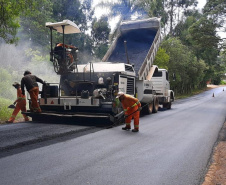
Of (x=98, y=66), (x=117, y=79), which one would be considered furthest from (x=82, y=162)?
(x=98, y=66)

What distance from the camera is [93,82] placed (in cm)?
905

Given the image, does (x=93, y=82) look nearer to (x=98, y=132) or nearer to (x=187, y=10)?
(x=98, y=132)

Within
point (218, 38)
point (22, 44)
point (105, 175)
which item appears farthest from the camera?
point (22, 44)

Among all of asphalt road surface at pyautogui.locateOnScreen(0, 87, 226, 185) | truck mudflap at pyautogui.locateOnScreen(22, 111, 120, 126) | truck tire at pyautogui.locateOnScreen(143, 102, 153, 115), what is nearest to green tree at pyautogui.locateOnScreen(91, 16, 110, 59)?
truck tire at pyautogui.locateOnScreen(143, 102, 153, 115)

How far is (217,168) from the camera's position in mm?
4410

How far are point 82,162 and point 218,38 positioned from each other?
16.9 m

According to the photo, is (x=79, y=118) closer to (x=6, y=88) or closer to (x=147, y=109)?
(x=147, y=109)

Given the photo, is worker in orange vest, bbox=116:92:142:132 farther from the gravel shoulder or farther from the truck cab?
the truck cab

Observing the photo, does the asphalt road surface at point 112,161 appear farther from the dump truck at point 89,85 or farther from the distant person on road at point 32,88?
the distant person on road at point 32,88

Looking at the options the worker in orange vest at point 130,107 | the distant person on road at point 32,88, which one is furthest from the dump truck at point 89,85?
the worker in orange vest at point 130,107

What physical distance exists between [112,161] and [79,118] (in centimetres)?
399

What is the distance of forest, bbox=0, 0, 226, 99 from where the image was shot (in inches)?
520

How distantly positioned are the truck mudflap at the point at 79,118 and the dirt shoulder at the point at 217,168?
3.28m

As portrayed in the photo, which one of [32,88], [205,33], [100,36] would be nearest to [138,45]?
[32,88]
